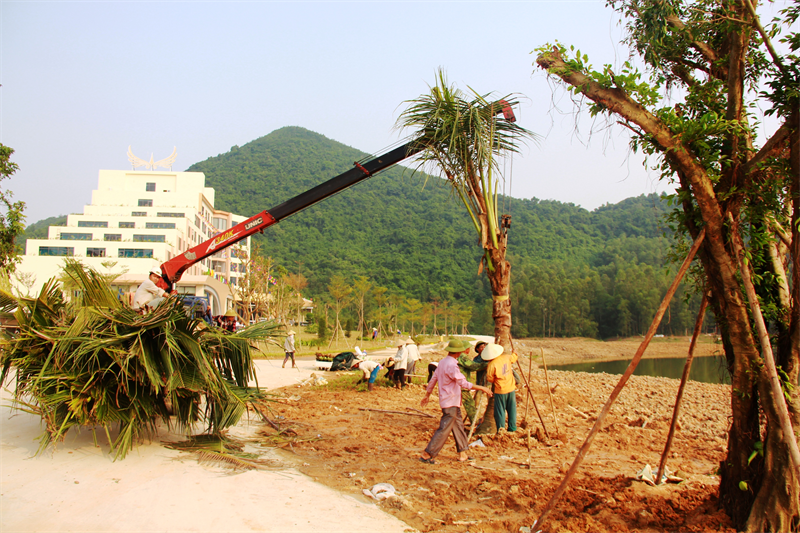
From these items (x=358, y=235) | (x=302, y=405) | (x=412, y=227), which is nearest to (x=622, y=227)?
(x=412, y=227)

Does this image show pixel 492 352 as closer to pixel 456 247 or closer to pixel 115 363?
pixel 115 363

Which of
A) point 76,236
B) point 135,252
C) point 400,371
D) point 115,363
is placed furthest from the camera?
point 76,236

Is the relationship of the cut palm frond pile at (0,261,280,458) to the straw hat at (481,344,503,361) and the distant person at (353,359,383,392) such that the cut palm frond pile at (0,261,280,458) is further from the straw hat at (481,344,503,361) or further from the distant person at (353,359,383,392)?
the distant person at (353,359,383,392)

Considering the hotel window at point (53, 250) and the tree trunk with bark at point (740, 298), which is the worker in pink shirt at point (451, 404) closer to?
the tree trunk with bark at point (740, 298)

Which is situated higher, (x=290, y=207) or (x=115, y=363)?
(x=290, y=207)

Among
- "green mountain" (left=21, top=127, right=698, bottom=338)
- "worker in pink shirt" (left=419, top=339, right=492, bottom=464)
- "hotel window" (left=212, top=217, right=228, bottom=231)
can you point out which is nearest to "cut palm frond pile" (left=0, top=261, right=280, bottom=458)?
"worker in pink shirt" (left=419, top=339, right=492, bottom=464)

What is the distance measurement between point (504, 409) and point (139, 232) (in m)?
47.3

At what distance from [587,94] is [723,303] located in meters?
2.10

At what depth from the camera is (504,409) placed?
292 inches

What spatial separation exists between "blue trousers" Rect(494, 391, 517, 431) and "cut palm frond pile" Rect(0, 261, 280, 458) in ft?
11.7

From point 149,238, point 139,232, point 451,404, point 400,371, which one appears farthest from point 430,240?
point 451,404

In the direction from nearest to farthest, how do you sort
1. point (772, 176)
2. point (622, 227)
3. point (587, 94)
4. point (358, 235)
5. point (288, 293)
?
point (772, 176)
point (587, 94)
point (288, 293)
point (358, 235)
point (622, 227)

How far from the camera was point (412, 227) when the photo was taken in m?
98.1

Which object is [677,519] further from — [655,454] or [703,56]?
[703,56]
